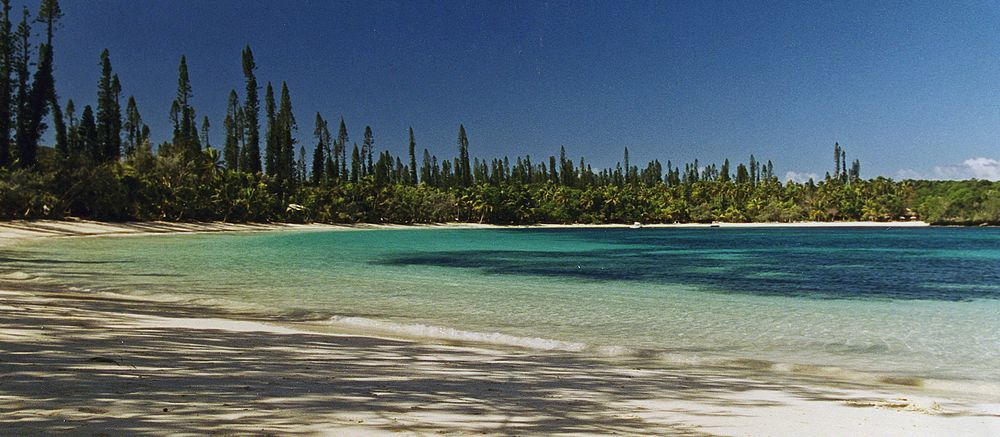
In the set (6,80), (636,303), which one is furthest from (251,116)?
(636,303)

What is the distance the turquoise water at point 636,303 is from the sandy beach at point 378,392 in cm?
178

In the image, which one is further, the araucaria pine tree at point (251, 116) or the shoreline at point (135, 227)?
the araucaria pine tree at point (251, 116)

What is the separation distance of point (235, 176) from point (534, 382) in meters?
74.1

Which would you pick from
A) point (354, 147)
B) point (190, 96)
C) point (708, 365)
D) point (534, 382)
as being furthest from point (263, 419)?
point (354, 147)

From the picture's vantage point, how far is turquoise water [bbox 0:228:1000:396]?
10039mm

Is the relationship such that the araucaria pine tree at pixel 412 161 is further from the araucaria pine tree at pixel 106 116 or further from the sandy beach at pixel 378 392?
the sandy beach at pixel 378 392

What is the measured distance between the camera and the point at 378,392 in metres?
5.93

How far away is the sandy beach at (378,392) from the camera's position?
473cm

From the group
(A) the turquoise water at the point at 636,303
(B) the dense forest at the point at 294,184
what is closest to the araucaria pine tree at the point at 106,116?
(B) the dense forest at the point at 294,184

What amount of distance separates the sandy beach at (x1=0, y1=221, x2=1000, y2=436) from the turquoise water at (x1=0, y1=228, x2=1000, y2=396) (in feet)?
5.83

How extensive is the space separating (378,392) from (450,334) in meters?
4.99

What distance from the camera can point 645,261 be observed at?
33.3 metres

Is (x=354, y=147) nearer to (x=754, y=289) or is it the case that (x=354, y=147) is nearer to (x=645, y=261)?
(x=645, y=261)

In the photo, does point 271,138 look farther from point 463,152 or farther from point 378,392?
point 378,392
